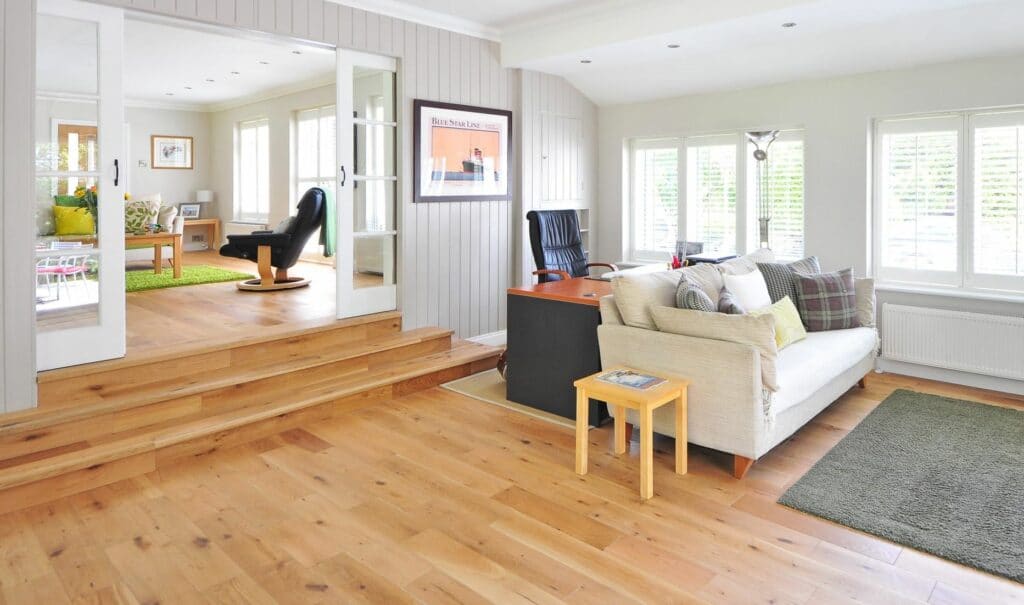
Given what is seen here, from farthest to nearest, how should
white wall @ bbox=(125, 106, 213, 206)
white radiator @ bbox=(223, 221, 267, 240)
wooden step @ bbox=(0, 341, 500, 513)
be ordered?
white wall @ bbox=(125, 106, 213, 206)
white radiator @ bbox=(223, 221, 267, 240)
wooden step @ bbox=(0, 341, 500, 513)

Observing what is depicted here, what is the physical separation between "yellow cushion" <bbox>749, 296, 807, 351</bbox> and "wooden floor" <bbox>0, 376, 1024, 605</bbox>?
57 centimetres

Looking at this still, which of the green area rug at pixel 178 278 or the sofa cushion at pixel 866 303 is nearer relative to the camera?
the sofa cushion at pixel 866 303

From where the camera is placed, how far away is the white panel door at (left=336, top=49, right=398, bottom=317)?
4.74 meters

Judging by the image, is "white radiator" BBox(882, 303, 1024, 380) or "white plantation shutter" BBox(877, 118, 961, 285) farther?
"white plantation shutter" BBox(877, 118, 961, 285)

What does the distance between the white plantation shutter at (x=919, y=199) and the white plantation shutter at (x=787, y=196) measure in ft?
1.90

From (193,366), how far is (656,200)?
4.28 meters

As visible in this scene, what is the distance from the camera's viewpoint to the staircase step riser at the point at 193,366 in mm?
3453

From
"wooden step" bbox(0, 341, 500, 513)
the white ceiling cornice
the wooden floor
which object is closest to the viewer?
the wooden floor

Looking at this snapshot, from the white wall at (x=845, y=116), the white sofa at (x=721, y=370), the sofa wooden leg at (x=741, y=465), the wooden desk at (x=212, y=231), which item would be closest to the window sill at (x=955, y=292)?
the white wall at (x=845, y=116)

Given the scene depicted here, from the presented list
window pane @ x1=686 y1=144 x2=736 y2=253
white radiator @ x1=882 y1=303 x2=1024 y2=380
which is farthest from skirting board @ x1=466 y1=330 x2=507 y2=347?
white radiator @ x1=882 y1=303 x2=1024 y2=380

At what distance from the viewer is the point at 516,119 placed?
228 inches

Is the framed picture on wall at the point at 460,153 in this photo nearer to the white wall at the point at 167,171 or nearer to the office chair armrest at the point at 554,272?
the office chair armrest at the point at 554,272

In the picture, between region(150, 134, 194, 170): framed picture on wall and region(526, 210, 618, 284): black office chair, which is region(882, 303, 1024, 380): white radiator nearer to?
region(526, 210, 618, 284): black office chair

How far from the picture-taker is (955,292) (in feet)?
15.5
